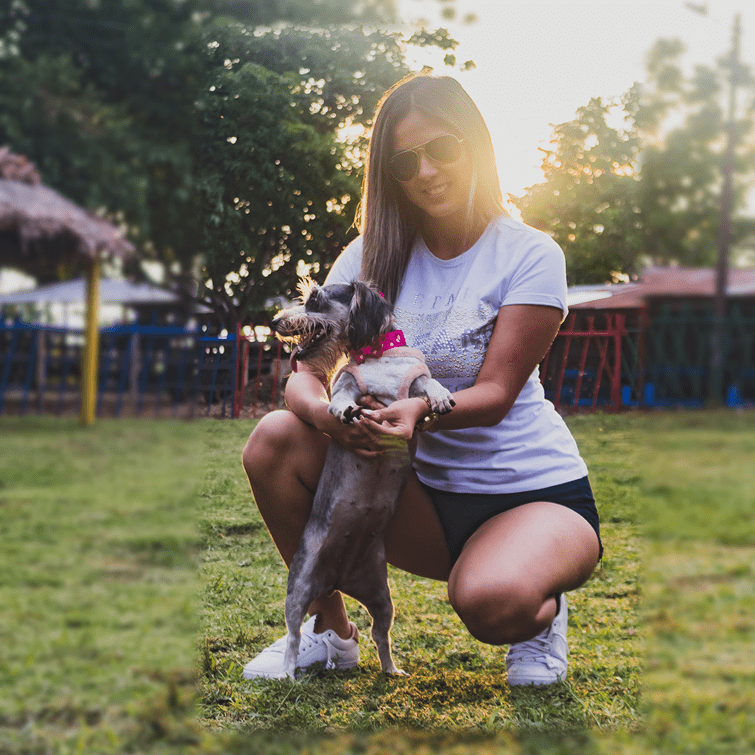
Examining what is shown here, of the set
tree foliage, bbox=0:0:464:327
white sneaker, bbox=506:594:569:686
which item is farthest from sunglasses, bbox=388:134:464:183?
white sneaker, bbox=506:594:569:686

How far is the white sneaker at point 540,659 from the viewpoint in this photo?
84.9 inches

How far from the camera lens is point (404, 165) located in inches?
83.0

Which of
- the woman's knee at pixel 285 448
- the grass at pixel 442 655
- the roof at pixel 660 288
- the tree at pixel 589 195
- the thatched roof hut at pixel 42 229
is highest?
the tree at pixel 589 195

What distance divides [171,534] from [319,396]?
2671 mm

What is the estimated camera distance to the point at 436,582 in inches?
99.2

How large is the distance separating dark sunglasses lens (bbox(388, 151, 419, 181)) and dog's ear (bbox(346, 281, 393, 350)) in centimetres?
36

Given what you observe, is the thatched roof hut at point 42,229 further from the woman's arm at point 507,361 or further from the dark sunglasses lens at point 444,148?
the woman's arm at point 507,361

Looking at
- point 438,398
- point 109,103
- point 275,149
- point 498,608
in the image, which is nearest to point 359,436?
point 438,398

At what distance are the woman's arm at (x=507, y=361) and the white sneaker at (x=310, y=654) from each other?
0.75 m

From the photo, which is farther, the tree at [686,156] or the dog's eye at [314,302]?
the dog's eye at [314,302]

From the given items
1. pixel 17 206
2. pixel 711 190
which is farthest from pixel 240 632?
pixel 711 190

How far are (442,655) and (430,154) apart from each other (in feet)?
4.90

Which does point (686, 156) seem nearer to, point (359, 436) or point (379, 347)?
point (379, 347)

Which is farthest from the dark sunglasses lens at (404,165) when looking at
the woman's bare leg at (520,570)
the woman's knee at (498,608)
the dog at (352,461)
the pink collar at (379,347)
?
the woman's knee at (498,608)
